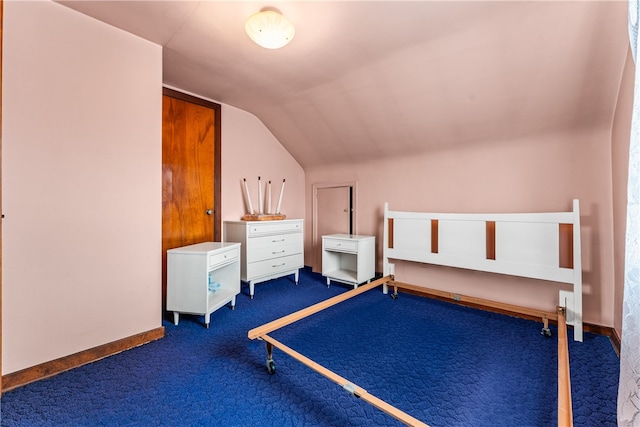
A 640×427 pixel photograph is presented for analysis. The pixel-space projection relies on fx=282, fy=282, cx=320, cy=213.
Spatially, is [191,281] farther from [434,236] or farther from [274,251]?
[434,236]

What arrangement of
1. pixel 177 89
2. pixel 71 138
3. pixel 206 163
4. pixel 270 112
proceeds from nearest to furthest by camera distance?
pixel 71 138, pixel 177 89, pixel 206 163, pixel 270 112

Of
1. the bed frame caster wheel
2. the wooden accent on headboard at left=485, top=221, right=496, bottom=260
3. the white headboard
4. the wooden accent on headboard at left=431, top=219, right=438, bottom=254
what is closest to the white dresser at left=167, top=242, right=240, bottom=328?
the bed frame caster wheel

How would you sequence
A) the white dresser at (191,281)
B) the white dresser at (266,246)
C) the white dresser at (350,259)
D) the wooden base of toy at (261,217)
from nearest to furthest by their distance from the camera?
the white dresser at (191,281)
the white dresser at (266,246)
the white dresser at (350,259)
the wooden base of toy at (261,217)

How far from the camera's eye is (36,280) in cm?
168

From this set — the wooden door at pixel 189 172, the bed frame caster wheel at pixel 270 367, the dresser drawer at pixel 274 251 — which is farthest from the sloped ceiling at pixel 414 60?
the bed frame caster wheel at pixel 270 367

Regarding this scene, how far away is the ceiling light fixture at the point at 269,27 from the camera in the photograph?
1.73 metres

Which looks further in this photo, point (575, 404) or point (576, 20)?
point (576, 20)

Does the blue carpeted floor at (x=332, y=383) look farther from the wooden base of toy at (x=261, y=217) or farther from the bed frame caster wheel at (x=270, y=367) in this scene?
the wooden base of toy at (x=261, y=217)

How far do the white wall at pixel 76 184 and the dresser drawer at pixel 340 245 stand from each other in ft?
6.20

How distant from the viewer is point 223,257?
2.54 meters

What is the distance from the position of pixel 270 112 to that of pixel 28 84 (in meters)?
2.18

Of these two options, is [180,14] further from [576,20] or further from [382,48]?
[576,20]

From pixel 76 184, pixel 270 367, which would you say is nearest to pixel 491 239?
pixel 270 367

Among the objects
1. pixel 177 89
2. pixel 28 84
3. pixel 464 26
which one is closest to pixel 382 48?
pixel 464 26
